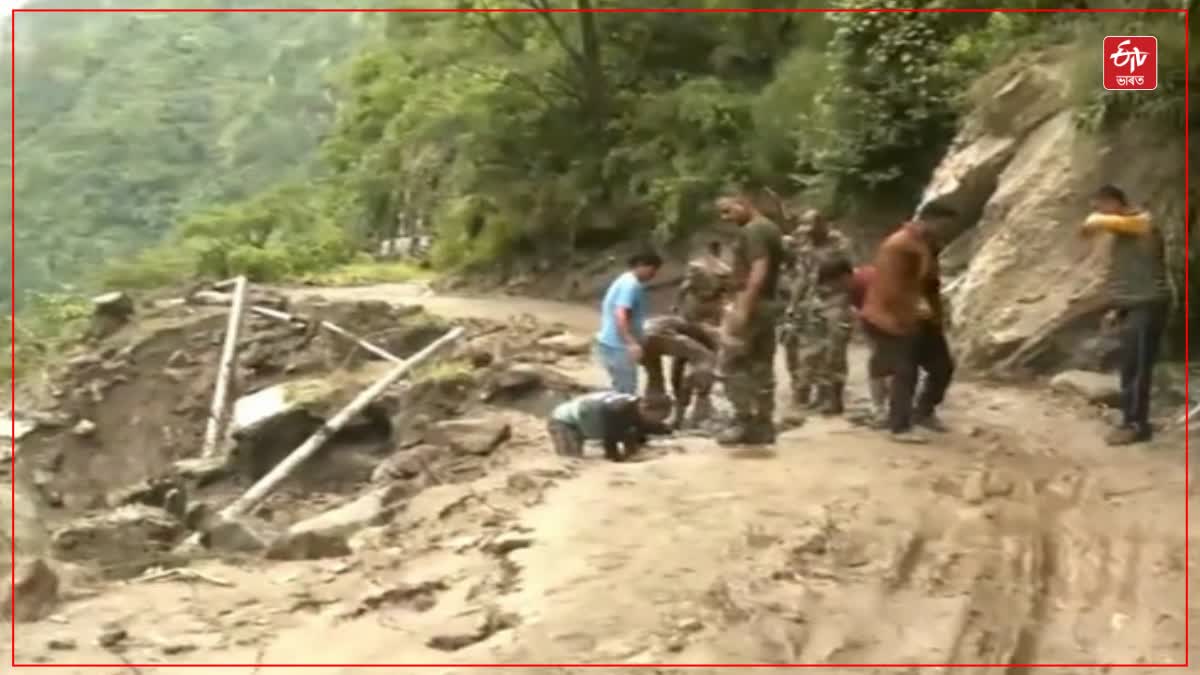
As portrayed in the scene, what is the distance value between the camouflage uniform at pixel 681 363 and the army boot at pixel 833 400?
0.98 m

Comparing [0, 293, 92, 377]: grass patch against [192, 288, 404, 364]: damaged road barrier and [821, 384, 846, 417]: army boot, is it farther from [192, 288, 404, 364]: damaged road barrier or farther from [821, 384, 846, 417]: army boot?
[821, 384, 846, 417]: army boot

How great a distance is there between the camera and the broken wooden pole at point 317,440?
12016mm

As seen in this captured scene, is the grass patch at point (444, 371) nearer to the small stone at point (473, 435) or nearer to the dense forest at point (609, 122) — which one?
the small stone at point (473, 435)

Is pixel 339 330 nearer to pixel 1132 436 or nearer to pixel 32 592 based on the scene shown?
pixel 1132 436

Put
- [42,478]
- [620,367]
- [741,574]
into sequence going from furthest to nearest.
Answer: [42,478] < [620,367] < [741,574]

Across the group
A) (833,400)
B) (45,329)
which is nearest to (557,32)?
(45,329)

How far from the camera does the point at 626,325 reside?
33.4 ft

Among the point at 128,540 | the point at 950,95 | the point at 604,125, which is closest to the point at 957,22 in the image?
the point at 950,95

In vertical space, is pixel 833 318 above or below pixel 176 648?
above

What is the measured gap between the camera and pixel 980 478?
28.3 ft

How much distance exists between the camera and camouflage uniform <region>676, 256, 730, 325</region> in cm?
1093

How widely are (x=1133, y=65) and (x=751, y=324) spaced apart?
4.72 m

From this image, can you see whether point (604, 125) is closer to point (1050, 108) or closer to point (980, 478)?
point (1050, 108)

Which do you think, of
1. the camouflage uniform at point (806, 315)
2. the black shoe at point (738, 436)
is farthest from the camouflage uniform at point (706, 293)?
the black shoe at point (738, 436)
